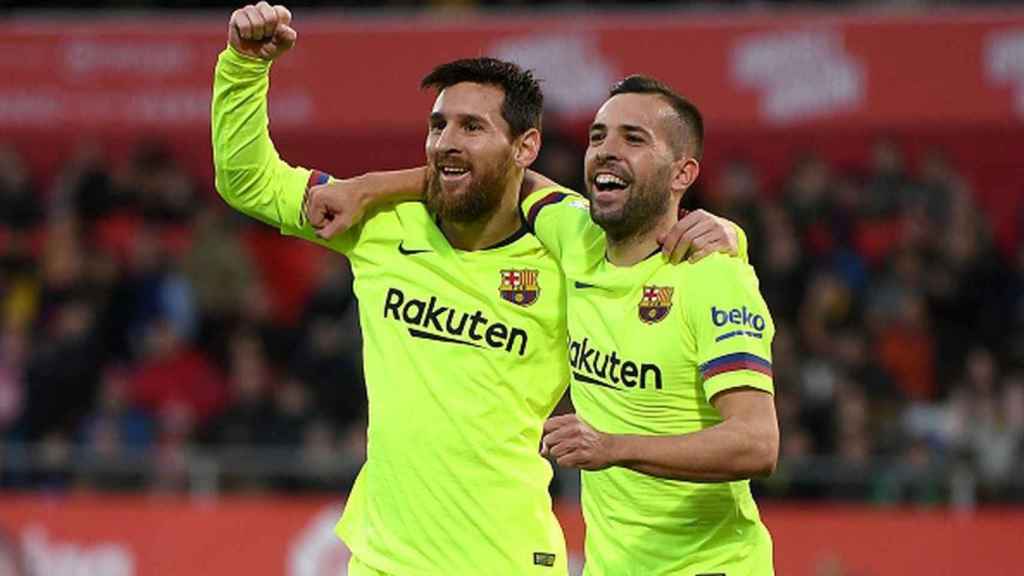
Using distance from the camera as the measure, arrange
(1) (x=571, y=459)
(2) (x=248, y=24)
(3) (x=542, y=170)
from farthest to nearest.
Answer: (3) (x=542, y=170) → (2) (x=248, y=24) → (1) (x=571, y=459)

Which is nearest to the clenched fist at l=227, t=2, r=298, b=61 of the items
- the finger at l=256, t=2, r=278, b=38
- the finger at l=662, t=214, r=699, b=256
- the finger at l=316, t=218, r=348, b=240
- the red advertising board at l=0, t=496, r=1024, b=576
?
the finger at l=256, t=2, r=278, b=38

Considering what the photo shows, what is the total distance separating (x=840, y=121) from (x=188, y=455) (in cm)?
437

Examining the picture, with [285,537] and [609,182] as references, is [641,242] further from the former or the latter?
[285,537]

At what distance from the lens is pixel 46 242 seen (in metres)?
14.7

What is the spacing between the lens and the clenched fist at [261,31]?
6.33m

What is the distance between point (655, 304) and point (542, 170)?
6711mm

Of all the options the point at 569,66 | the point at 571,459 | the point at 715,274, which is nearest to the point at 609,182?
the point at 715,274

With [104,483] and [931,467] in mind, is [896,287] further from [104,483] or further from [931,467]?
[104,483]

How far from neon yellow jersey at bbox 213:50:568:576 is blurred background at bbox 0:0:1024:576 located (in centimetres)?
504

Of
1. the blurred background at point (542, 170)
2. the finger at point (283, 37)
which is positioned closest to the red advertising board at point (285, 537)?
the blurred background at point (542, 170)

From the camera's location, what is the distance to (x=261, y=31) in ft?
20.8

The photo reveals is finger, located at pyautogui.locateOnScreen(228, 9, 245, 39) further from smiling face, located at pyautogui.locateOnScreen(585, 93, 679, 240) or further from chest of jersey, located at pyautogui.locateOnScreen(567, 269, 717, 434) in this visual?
chest of jersey, located at pyautogui.locateOnScreen(567, 269, 717, 434)

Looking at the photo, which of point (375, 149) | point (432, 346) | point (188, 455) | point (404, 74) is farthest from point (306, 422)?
point (432, 346)

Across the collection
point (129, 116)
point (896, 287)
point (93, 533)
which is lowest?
point (93, 533)
